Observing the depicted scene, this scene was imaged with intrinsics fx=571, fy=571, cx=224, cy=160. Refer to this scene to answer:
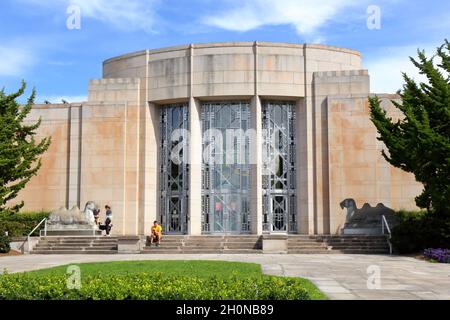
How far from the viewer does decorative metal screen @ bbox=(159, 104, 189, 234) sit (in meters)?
31.3

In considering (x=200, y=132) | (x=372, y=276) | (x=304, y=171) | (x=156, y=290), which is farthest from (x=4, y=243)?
(x=156, y=290)

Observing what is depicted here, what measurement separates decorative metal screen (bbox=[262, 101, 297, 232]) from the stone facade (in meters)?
0.46

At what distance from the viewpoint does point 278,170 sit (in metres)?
31.1

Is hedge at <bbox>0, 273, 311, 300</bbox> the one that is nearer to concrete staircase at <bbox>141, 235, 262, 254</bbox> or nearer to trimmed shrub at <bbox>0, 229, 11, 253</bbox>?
concrete staircase at <bbox>141, 235, 262, 254</bbox>

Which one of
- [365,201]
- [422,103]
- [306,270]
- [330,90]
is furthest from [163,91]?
[306,270]

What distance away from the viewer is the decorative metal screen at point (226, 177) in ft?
101

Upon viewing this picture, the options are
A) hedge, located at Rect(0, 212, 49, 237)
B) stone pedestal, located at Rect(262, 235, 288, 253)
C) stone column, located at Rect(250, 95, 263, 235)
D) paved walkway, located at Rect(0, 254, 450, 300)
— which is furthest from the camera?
stone column, located at Rect(250, 95, 263, 235)

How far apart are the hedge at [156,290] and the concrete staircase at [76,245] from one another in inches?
672

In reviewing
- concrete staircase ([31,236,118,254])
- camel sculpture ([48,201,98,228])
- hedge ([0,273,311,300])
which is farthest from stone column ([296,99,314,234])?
hedge ([0,273,311,300])

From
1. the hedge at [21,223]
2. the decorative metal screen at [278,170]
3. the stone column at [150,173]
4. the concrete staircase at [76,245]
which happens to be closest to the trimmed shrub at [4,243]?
the hedge at [21,223]

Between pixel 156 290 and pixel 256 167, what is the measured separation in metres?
21.4

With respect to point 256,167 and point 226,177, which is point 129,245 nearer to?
point 226,177

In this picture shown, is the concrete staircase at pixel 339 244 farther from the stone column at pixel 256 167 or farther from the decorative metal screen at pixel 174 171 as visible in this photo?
the decorative metal screen at pixel 174 171
